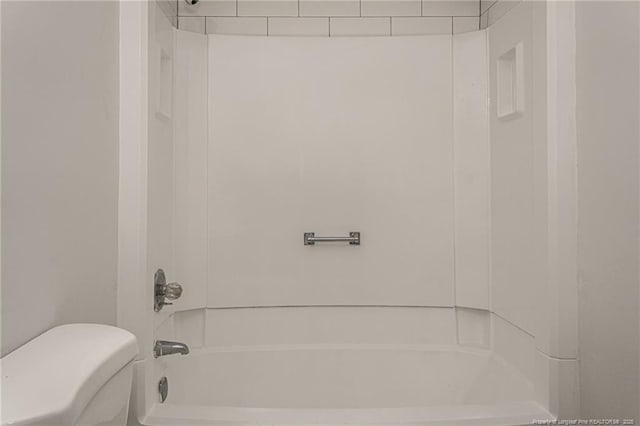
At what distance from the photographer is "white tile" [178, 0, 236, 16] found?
90.7 inches

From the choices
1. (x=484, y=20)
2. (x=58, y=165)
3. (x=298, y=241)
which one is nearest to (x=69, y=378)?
(x=58, y=165)

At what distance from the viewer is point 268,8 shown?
2.33m

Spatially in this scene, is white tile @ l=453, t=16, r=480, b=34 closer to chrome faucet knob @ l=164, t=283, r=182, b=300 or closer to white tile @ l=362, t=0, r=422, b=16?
white tile @ l=362, t=0, r=422, b=16

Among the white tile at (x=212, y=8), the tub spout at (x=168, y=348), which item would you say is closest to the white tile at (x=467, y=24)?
the white tile at (x=212, y=8)

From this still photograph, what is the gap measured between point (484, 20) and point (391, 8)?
38 cm

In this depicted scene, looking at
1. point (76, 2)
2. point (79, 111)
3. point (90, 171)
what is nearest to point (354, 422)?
point (90, 171)

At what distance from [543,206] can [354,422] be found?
0.77m

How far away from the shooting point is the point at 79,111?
1.25 metres

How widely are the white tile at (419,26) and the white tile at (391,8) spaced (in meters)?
0.02

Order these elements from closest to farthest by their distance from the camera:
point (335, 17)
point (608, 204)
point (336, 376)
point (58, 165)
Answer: point (58, 165)
point (608, 204)
point (336, 376)
point (335, 17)

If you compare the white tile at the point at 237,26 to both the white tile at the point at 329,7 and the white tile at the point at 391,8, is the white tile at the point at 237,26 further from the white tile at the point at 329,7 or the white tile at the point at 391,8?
the white tile at the point at 391,8

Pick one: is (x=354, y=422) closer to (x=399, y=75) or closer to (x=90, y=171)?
(x=90, y=171)

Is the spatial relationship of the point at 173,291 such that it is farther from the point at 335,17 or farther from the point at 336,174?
the point at 335,17

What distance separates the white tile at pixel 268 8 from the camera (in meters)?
2.33
